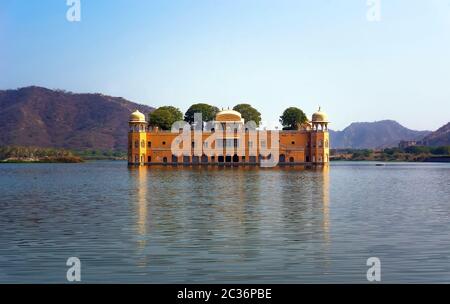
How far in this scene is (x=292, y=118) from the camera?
317 ft

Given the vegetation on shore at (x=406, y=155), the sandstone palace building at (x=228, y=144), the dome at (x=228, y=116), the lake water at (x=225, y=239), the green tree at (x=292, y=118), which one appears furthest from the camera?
the vegetation on shore at (x=406, y=155)

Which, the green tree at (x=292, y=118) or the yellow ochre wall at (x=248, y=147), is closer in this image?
the yellow ochre wall at (x=248, y=147)

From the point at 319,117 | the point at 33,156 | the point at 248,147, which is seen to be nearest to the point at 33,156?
the point at 33,156

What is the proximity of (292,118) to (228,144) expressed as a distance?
47.9 ft

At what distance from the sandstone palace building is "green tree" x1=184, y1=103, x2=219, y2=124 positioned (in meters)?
8.52

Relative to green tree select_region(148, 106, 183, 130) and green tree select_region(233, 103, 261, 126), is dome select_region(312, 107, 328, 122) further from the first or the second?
green tree select_region(148, 106, 183, 130)

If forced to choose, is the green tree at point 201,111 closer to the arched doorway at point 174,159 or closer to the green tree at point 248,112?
the green tree at point 248,112

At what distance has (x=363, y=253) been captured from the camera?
1407 cm

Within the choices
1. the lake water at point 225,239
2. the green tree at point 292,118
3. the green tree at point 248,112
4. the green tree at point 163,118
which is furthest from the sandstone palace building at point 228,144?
the lake water at point 225,239

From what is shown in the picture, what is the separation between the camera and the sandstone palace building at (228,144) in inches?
3391

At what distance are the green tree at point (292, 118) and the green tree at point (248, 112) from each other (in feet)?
12.7

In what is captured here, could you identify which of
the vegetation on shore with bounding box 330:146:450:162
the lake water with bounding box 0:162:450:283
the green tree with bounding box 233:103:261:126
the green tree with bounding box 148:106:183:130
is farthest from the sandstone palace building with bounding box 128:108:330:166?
the lake water with bounding box 0:162:450:283

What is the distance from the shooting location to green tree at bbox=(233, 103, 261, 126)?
98744 mm
